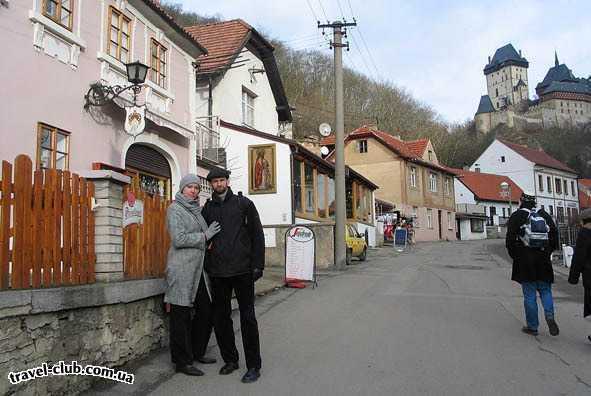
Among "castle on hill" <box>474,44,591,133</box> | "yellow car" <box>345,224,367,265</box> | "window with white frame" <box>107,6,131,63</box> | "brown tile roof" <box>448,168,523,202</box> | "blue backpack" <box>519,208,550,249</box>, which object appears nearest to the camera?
"blue backpack" <box>519,208,550,249</box>

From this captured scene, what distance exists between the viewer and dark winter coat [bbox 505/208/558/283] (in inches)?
271

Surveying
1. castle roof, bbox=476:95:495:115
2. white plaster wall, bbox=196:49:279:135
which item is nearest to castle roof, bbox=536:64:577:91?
castle roof, bbox=476:95:495:115

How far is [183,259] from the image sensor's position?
5.24 m

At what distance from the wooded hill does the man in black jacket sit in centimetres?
3409

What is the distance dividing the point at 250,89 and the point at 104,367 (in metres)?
18.3

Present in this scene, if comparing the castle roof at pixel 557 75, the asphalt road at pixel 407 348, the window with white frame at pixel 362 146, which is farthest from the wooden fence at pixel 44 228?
the castle roof at pixel 557 75

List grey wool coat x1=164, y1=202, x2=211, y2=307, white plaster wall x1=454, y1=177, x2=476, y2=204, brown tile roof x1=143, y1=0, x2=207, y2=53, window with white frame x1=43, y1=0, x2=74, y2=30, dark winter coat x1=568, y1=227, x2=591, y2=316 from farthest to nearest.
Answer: white plaster wall x1=454, y1=177, x2=476, y2=204, brown tile roof x1=143, y1=0, x2=207, y2=53, window with white frame x1=43, y1=0, x2=74, y2=30, dark winter coat x1=568, y1=227, x2=591, y2=316, grey wool coat x1=164, y1=202, x2=211, y2=307

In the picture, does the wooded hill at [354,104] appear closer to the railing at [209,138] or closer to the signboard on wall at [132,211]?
the railing at [209,138]

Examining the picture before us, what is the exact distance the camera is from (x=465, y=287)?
11977mm

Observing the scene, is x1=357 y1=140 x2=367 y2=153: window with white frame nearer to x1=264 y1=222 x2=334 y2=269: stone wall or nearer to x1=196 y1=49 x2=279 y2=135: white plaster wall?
x1=196 y1=49 x2=279 y2=135: white plaster wall

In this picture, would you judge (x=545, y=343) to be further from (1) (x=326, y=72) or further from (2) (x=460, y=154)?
(2) (x=460, y=154)

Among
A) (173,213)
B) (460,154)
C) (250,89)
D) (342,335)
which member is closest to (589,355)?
(342,335)

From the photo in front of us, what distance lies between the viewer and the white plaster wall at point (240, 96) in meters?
19.7

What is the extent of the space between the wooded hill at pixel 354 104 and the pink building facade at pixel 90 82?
977 inches
